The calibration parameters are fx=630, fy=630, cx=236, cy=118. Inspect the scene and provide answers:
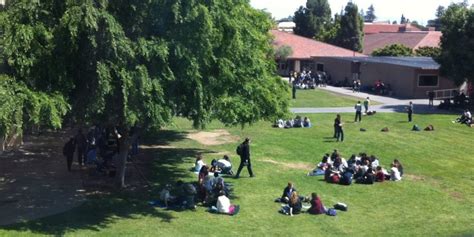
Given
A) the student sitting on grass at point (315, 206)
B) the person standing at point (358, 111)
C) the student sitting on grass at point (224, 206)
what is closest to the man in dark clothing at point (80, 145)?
the student sitting on grass at point (224, 206)

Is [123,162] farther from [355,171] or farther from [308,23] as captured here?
[308,23]

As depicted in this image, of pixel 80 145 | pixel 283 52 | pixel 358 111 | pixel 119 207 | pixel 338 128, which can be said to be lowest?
pixel 119 207

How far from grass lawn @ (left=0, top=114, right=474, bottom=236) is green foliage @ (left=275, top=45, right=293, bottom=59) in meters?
33.3

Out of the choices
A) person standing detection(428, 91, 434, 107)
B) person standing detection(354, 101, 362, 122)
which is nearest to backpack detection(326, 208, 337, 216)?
person standing detection(354, 101, 362, 122)

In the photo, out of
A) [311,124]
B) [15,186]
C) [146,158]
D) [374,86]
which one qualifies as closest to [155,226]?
[15,186]

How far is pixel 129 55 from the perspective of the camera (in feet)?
52.3

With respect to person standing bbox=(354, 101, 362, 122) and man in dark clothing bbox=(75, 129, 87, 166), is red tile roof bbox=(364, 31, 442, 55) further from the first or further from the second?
man in dark clothing bbox=(75, 129, 87, 166)

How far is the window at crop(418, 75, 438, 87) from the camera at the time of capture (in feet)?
164

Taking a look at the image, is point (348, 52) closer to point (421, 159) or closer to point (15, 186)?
point (421, 159)

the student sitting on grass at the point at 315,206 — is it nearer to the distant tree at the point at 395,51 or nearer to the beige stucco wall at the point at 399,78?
the beige stucco wall at the point at 399,78

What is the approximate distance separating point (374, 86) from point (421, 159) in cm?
2672

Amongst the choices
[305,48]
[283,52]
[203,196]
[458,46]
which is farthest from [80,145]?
[305,48]

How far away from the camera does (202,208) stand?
18.4 meters

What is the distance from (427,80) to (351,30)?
3391cm
